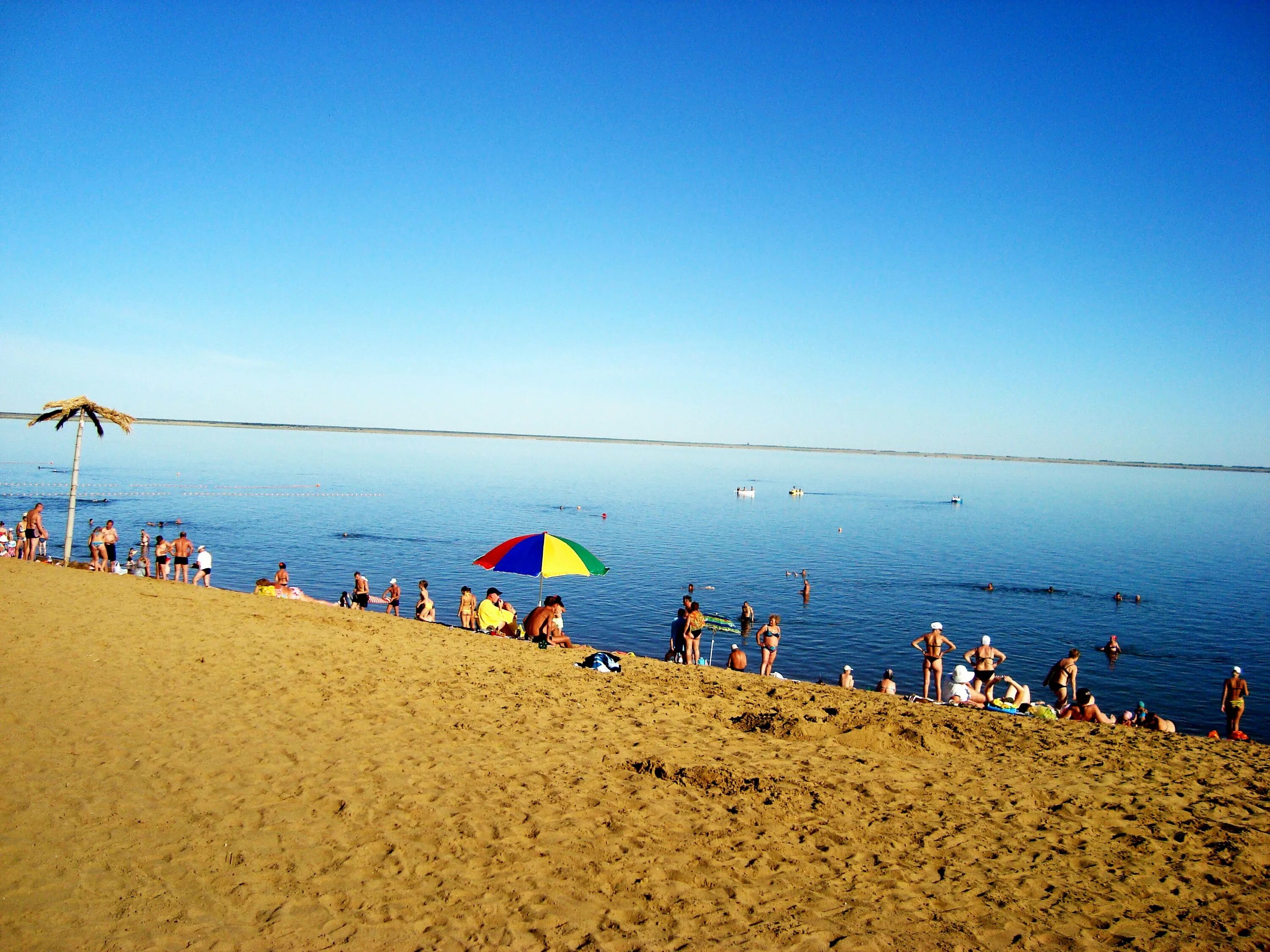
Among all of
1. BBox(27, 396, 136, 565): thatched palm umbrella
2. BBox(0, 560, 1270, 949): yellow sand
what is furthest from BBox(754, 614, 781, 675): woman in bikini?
BBox(27, 396, 136, 565): thatched palm umbrella

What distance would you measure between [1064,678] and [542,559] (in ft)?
40.0

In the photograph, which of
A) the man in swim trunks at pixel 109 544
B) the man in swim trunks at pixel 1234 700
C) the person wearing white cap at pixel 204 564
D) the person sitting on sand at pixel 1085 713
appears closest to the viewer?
the person sitting on sand at pixel 1085 713

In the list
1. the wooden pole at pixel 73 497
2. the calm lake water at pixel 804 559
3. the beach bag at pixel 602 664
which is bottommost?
the calm lake water at pixel 804 559

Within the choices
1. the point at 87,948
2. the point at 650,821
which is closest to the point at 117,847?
the point at 87,948

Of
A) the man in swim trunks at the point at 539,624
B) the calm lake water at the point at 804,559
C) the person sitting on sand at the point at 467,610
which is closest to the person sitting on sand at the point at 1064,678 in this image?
the calm lake water at the point at 804,559

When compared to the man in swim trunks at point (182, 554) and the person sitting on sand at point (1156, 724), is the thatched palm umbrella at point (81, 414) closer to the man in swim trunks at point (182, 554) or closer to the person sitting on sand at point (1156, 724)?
the man in swim trunks at point (182, 554)

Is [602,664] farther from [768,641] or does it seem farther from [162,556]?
[162,556]

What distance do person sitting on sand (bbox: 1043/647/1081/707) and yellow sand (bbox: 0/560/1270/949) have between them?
5381 mm

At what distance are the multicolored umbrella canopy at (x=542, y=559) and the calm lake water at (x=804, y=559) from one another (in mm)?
10764

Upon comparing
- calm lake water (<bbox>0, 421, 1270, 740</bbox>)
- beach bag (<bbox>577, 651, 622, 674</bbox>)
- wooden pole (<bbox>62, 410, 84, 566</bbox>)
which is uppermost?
wooden pole (<bbox>62, 410, 84, 566</bbox>)

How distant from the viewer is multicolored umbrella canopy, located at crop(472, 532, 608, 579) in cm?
1531

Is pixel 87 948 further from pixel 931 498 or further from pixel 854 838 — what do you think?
pixel 931 498

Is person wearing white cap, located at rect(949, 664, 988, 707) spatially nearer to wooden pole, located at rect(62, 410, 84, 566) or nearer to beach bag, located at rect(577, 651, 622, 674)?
beach bag, located at rect(577, 651, 622, 674)

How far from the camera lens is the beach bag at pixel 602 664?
1385 centimetres
